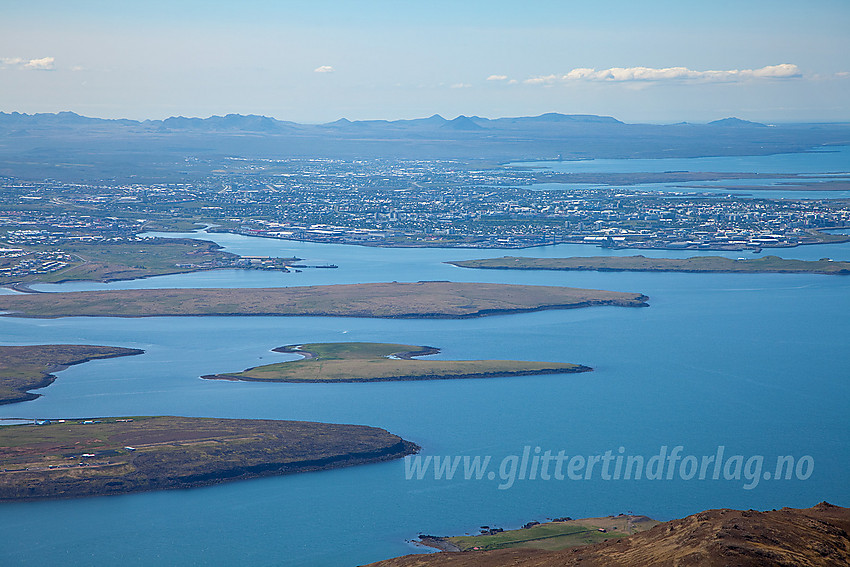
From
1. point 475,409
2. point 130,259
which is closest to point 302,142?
point 130,259

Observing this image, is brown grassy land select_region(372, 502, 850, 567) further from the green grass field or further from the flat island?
the flat island

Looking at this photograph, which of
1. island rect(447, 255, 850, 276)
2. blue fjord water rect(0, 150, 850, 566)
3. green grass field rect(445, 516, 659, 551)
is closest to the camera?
green grass field rect(445, 516, 659, 551)

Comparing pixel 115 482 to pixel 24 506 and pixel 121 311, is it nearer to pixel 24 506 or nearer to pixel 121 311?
pixel 24 506

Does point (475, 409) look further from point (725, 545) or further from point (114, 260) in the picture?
point (114, 260)

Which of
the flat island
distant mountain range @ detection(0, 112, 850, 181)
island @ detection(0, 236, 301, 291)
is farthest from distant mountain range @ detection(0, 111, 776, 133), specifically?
the flat island

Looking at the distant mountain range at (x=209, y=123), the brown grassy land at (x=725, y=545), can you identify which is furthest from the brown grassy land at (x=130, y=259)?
the distant mountain range at (x=209, y=123)

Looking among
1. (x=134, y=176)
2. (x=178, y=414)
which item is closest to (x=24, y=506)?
(x=178, y=414)

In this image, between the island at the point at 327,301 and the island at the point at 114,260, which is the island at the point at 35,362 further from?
the island at the point at 114,260

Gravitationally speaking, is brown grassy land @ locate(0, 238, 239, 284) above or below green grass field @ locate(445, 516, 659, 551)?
above
